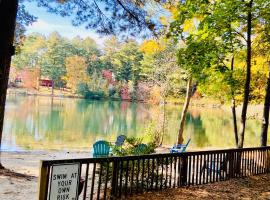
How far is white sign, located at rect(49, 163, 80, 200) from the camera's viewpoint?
12.5 feet

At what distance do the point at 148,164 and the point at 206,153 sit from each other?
1.88 m

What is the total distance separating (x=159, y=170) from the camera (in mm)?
7840

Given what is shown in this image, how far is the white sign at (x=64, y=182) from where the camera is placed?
3.81 metres

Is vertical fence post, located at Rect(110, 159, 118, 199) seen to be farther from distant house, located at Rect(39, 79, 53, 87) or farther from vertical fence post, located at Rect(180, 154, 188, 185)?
distant house, located at Rect(39, 79, 53, 87)

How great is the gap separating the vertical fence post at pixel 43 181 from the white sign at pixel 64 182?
0.78 m

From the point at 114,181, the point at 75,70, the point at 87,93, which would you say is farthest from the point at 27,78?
the point at 114,181

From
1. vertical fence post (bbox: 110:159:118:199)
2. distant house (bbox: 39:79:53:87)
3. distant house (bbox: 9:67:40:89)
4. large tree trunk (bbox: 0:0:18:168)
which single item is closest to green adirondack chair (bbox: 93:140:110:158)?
large tree trunk (bbox: 0:0:18:168)

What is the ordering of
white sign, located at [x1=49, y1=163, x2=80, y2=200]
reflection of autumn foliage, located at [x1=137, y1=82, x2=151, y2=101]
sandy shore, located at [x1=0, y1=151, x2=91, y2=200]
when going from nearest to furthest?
1. white sign, located at [x1=49, y1=163, x2=80, y2=200]
2. sandy shore, located at [x1=0, y1=151, x2=91, y2=200]
3. reflection of autumn foliage, located at [x1=137, y1=82, x2=151, y2=101]

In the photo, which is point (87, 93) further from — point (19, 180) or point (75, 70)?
point (19, 180)

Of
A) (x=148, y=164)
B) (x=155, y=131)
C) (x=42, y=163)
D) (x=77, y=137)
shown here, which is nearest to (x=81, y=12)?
(x=148, y=164)

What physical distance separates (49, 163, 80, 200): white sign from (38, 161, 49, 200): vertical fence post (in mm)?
782

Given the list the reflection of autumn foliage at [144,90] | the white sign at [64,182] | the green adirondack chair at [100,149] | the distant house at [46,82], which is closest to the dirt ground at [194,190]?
the green adirondack chair at [100,149]

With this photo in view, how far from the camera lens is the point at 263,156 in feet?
33.4

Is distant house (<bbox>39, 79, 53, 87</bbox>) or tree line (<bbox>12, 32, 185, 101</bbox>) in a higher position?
tree line (<bbox>12, 32, 185, 101</bbox>)
